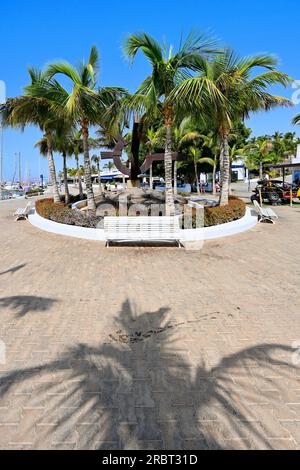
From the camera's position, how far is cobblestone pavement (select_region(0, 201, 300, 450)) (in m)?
2.89

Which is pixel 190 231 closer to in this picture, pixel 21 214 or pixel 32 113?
pixel 32 113

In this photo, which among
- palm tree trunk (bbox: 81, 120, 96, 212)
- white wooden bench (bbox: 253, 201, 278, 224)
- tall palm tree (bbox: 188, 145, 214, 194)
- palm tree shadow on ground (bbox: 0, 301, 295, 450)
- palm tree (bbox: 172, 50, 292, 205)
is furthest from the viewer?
tall palm tree (bbox: 188, 145, 214, 194)

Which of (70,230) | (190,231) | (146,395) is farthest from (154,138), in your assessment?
(146,395)

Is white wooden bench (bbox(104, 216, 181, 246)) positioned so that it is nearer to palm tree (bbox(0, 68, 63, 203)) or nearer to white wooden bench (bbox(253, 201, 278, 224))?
white wooden bench (bbox(253, 201, 278, 224))

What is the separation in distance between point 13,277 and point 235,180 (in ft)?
225

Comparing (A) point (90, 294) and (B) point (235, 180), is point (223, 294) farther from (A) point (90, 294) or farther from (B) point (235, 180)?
(B) point (235, 180)

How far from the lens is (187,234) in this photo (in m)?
10.9

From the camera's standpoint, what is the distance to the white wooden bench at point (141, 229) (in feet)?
32.6

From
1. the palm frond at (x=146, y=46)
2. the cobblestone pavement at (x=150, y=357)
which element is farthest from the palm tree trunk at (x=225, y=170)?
the cobblestone pavement at (x=150, y=357)

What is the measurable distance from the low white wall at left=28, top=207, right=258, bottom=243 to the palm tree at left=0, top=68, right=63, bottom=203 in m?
4.96

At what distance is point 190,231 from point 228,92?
6382 millimetres

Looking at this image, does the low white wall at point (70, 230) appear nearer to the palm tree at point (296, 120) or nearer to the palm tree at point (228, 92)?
the palm tree at point (228, 92)

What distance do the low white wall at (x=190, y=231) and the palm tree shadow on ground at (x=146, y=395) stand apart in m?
6.63

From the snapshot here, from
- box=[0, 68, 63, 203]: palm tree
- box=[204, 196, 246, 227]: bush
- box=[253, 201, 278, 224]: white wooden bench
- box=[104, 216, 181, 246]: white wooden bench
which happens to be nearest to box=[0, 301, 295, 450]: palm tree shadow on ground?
box=[104, 216, 181, 246]: white wooden bench
